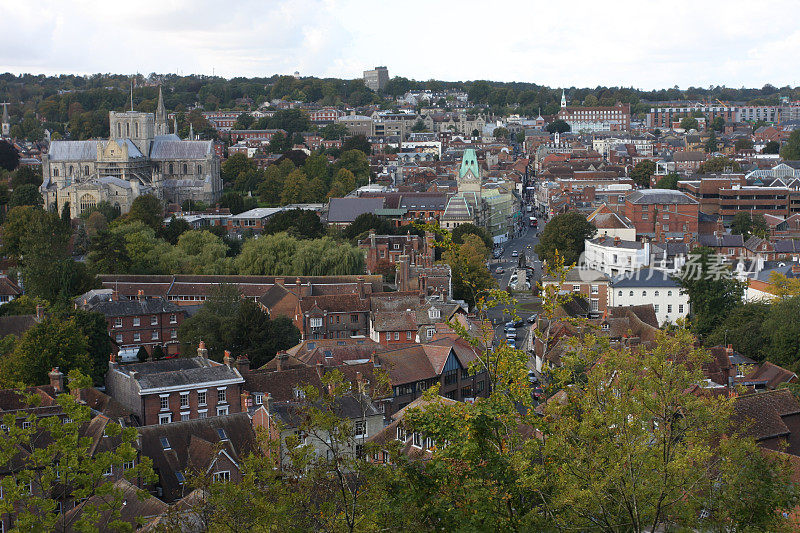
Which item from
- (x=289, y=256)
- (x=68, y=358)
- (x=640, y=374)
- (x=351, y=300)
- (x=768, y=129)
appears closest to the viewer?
(x=640, y=374)

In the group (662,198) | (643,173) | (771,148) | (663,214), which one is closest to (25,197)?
(662,198)

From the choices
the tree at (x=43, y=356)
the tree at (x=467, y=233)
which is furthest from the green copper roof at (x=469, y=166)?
the tree at (x=43, y=356)

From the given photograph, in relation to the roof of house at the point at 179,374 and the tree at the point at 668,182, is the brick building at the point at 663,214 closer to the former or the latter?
the tree at the point at 668,182

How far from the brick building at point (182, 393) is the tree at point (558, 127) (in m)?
130

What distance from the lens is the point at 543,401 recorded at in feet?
47.7

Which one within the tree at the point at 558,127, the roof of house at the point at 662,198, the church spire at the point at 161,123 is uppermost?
the church spire at the point at 161,123

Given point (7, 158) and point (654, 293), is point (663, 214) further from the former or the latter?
point (7, 158)

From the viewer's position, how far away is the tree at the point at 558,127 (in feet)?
515

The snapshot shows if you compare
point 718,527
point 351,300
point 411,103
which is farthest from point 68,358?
point 411,103

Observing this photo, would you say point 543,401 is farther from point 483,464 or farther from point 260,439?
point 260,439

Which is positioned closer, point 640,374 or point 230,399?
point 640,374

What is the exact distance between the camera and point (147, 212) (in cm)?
7062

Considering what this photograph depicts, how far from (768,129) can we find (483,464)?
143m

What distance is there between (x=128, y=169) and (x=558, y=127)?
280 ft
